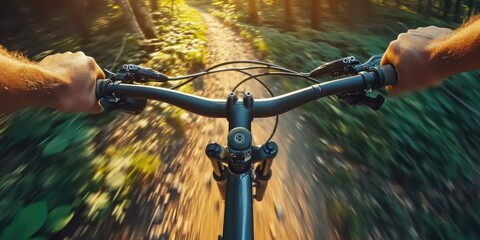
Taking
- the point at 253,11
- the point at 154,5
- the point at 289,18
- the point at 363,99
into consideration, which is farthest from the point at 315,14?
the point at 363,99

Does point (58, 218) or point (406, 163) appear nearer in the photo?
point (58, 218)

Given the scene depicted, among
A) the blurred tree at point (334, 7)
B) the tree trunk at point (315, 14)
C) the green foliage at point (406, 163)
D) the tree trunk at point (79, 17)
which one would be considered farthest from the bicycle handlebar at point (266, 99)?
the blurred tree at point (334, 7)

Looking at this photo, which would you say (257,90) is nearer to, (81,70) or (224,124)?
(224,124)

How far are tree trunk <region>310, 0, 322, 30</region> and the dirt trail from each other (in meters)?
8.83

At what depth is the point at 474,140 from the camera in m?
4.38

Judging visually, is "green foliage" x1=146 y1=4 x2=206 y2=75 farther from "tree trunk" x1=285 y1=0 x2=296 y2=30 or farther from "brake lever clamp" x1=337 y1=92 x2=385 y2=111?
"brake lever clamp" x1=337 y1=92 x2=385 y2=111

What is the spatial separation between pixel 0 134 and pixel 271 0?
73.0 feet

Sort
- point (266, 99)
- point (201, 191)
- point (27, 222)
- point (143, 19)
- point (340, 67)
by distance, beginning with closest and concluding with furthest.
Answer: point (266, 99)
point (340, 67)
point (27, 222)
point (201, 191)
point (143, 19)

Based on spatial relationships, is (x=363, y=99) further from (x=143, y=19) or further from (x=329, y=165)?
(x=143, y=19)

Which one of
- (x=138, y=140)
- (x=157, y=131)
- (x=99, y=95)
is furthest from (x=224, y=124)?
(x=99, y=95)

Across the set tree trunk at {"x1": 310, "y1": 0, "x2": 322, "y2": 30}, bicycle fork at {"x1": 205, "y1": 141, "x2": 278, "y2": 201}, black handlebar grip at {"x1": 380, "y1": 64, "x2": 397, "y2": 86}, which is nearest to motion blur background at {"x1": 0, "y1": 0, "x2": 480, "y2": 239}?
bicycle fork at {"x1": 205, "y1": 141, "x2": 278, "y2": 201}

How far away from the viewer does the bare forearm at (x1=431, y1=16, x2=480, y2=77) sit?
1261 millimetres

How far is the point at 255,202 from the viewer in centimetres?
325

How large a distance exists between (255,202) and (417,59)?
90.2 inches
